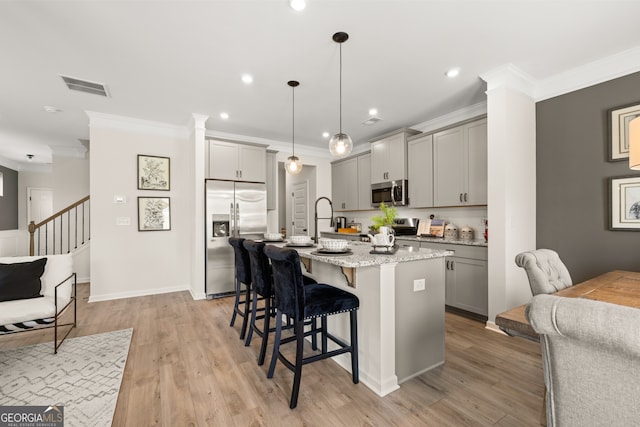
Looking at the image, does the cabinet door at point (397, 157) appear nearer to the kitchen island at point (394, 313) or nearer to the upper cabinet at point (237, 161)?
the upper cabinet at point (237, 161)

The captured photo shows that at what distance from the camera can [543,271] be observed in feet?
5.96

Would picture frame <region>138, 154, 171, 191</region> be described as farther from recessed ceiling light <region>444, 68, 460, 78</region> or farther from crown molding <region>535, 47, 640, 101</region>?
crown molding <region>535, 47, 640, 101</region>

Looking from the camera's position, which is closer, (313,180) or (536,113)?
(536,113)

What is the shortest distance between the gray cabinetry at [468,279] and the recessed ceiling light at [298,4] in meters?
2.98

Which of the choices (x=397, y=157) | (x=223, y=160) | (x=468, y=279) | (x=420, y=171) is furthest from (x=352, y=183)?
(x=468, y=279)

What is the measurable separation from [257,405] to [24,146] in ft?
23.9

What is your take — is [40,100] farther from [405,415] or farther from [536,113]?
[536,113]

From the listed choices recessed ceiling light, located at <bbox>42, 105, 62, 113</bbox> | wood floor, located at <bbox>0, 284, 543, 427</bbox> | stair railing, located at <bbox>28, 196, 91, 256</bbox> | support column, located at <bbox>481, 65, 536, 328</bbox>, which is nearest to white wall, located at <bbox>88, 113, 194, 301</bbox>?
recessed ceiling light, located at <bbox>42, 105, 62, 113</bbox>

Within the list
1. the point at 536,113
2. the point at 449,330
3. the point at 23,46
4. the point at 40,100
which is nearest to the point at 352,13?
the point at 536,113

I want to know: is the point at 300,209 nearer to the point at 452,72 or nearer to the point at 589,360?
the point at 452,72

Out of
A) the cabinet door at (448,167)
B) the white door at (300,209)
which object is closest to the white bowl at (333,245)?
the cabinet door at (448,167)

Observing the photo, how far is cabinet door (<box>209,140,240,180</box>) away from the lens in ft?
15.1

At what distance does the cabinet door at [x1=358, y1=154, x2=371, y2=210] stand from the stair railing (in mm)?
5416

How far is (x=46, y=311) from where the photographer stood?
251 cm
